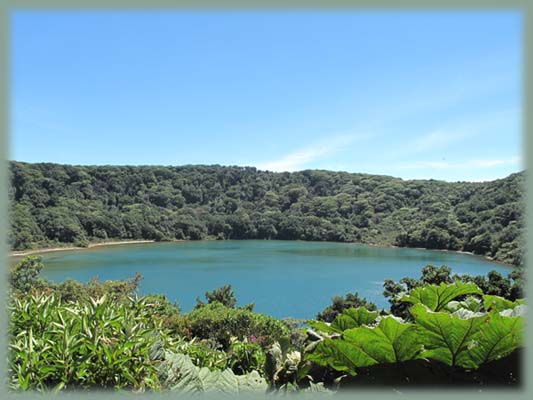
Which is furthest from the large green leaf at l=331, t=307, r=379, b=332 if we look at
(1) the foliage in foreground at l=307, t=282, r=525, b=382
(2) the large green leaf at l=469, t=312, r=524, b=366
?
(2) the large green leaf at l=469, t=312, r=524, b=366

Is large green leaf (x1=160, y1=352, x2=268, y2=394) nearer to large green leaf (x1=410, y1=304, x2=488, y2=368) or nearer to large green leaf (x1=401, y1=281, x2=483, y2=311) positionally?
large green leaf (x1=410, y1=304, x2=488, y2=368)

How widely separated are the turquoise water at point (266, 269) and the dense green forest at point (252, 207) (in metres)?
3.63

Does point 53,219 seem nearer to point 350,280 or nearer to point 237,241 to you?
point 237,241

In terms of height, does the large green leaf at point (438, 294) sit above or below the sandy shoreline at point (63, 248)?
above

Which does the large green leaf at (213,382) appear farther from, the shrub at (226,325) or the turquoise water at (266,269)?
the turquoise water at (266,269)

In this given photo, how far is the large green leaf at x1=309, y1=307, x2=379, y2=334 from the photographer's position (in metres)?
1.24

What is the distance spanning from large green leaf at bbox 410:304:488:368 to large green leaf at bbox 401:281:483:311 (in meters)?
0.31

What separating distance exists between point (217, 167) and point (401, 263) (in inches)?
2024

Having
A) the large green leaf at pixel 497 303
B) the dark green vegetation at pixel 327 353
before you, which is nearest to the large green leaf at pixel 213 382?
the dark green vegetation at pixel 327 353

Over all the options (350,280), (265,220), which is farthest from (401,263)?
(265,220)

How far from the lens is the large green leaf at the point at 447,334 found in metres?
0.97

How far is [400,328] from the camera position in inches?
39.0

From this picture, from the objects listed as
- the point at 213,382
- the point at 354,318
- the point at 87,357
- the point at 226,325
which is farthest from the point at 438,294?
the point at 226,325

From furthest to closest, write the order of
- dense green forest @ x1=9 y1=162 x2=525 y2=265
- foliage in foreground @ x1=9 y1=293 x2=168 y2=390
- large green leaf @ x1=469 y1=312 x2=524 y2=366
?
1. dense green forest @ x1=9 y1=162 x2=525 y2=265
2. foliage in foreground @ x1=9 y1=293 x2=168 y2=390
3. large green leaf @ x1=469 y1=312 x2=524 y2=366
